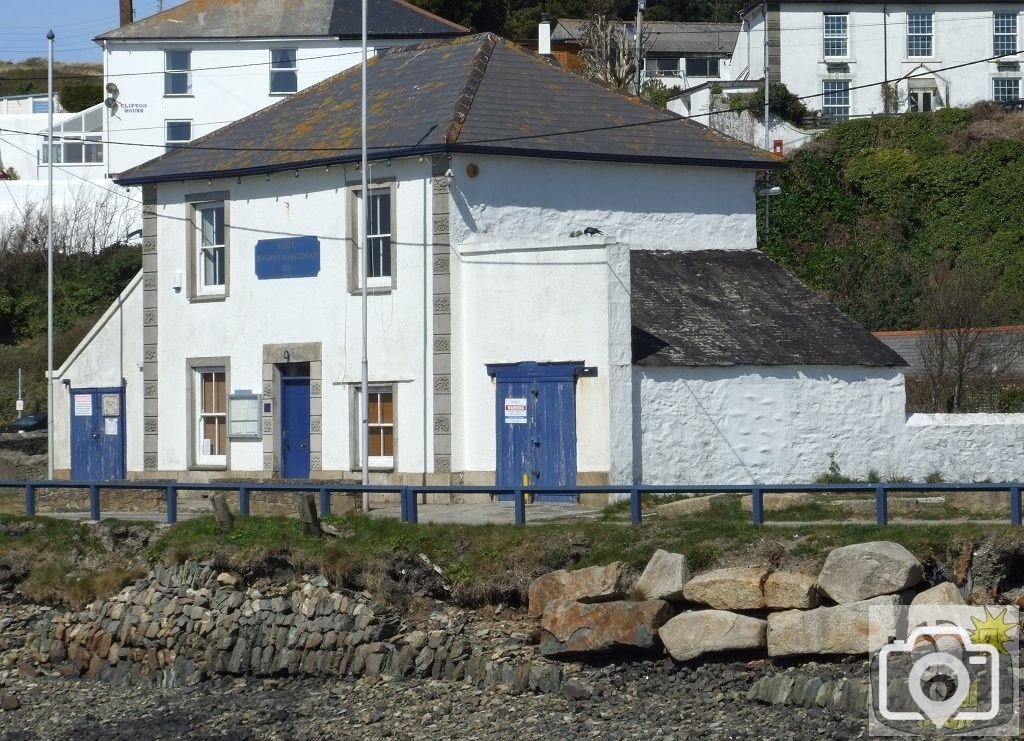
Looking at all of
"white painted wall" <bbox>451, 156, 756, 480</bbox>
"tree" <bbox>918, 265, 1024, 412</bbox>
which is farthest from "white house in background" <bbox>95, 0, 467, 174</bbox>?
"white painted wall" <bbox>451, 156, 756, 480</bbox>

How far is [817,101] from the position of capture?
49000mm

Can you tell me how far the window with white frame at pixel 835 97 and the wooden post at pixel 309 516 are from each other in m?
33.4

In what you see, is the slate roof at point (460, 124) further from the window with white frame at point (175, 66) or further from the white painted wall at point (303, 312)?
the window with white frame at point (175, 66)

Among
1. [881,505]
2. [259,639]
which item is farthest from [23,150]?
[881,505]

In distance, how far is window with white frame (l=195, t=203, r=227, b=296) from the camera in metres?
28.0

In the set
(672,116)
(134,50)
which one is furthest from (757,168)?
(134,50)

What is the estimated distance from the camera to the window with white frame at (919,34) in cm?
4962

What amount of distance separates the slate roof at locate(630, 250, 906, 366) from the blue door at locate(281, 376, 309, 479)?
6087 mm

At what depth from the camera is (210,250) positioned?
28094 millimetres

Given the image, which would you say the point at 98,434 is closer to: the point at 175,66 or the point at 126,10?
the point at 175,66

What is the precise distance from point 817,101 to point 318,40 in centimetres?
1719

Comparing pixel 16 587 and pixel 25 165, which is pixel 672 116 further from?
pixel 25 165

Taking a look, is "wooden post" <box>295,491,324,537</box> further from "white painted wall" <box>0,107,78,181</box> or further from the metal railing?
"white painted wall" <box>0,107,78,181</box>

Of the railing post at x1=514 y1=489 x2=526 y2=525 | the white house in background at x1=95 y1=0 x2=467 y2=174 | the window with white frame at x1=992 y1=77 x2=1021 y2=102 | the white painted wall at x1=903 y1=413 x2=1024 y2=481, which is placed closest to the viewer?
the railing post at x1=514 y1=489 x2=526 y2=525
